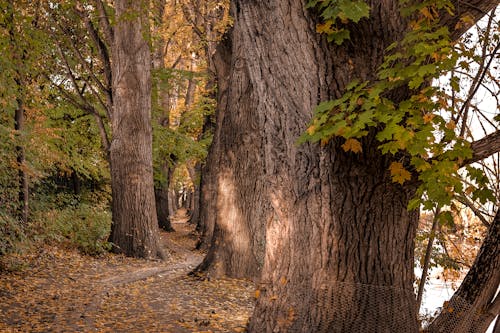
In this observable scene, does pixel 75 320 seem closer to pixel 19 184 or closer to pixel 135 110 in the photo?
pixel 19 184

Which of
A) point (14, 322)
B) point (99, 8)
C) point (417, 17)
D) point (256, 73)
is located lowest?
point (14, 322)

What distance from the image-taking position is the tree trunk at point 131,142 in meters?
11.8

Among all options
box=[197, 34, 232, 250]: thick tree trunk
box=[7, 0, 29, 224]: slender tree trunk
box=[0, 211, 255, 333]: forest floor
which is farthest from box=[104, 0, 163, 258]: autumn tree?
box=[7, 0, 29, 224]: slender tree trunk

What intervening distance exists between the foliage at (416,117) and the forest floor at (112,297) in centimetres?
329

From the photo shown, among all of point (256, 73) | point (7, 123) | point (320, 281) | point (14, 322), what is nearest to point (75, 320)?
point (14, 322)

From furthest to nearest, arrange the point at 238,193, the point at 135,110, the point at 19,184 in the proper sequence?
the point at 135,110 → the point at 19,184 → the point at 238,193

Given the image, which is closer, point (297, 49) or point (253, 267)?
point (297, 49)

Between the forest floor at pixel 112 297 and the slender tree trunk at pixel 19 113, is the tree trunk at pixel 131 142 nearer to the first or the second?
the forest floor at pixel 112 297

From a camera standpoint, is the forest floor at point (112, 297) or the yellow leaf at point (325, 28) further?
the forest floor at point (112, 297)

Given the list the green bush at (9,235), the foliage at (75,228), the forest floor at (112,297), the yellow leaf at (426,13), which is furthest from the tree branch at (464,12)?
the foliage at (75,228)

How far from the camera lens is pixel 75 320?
21.0 ft

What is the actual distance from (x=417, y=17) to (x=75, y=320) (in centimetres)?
535

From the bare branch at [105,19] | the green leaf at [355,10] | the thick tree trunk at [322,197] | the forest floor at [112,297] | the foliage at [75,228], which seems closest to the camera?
the green leaf at [355,10]

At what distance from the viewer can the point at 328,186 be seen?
460cm
